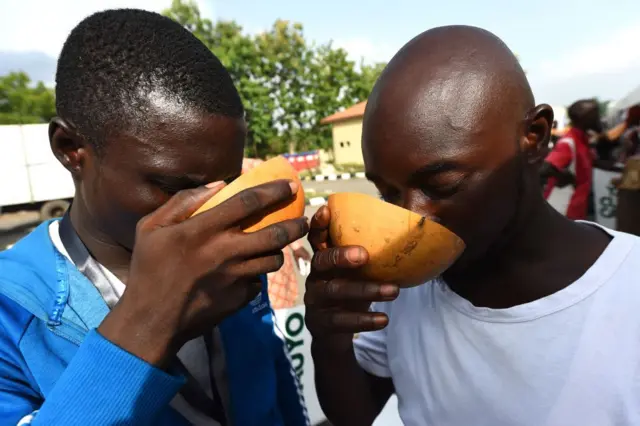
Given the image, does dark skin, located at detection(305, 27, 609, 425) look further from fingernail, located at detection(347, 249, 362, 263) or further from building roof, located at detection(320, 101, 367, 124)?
building roof, located at detection(320, 101, 367, 124)

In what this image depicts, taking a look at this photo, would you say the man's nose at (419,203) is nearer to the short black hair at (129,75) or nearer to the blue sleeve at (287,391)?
the short black hair at (129,75)

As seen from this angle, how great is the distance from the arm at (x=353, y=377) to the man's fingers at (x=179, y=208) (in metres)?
0.61

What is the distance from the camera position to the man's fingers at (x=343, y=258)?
0.96 meters

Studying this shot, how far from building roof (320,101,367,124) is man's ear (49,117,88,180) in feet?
90.6

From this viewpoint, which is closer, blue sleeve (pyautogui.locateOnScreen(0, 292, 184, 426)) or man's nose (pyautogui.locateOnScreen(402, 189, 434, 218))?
blue sleeve (pyautogui.locateOnScreen(0, 292, 184, 426))

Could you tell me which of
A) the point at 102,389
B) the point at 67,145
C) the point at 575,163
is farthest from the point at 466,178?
the point at 575,163

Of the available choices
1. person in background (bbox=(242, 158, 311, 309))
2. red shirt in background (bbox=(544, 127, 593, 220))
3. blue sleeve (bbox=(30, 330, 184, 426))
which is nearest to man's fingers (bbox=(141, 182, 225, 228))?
blue sleeve (bbox=(30, 330, 184, 426))

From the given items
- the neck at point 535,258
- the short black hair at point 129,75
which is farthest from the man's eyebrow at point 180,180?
the neck at point 535,258

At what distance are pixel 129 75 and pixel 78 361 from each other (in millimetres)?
684

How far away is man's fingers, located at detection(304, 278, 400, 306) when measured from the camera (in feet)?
3.29

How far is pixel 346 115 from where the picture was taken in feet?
95.3

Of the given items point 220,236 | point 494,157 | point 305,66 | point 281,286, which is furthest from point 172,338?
point 305,66

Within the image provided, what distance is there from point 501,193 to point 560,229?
0.23m

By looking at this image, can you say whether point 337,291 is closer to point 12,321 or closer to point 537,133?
point 537,133
